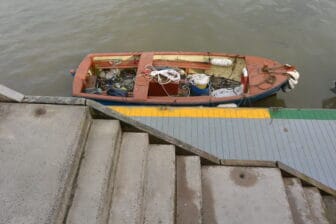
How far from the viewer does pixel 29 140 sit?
131 inches

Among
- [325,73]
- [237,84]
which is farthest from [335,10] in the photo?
[237,84]

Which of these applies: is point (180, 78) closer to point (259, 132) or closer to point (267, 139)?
point (259, 132)

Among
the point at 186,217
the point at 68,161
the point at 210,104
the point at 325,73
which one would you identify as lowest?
the point at 325,73

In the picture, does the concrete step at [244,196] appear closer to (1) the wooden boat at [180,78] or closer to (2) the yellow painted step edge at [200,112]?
(2) the yellow painted step edge at [200,112]

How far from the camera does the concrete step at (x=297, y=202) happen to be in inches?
151

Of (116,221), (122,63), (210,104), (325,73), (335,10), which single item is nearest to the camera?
(116,221)

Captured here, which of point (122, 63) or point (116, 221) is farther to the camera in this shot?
point (122, 63)

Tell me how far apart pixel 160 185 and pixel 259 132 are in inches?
127

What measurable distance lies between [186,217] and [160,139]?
104 cm

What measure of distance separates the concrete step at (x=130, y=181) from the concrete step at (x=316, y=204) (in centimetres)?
239

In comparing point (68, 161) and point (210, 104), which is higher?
point (68, 161)

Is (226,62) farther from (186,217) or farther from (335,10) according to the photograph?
(335,10)

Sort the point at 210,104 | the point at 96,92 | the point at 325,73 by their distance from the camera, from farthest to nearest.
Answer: the point at 325,73, the point at 96,92, the point at 210,104

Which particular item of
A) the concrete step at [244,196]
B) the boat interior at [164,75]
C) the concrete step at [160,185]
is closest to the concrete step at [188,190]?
the concrete step at [160,185]
